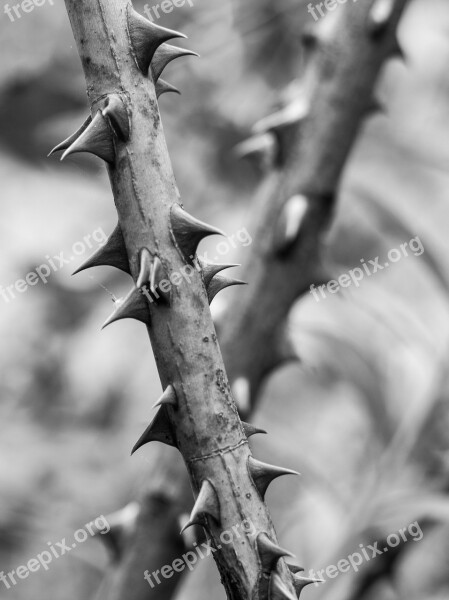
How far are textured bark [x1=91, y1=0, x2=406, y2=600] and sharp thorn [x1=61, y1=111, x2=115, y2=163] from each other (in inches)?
19.1

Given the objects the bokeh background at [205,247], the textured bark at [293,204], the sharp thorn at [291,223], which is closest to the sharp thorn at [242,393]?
the textured bark at [293,204]

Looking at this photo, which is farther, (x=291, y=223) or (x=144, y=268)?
(x=291, y=223)

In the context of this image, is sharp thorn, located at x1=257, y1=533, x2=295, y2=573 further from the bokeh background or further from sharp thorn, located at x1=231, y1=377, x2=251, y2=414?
the bokeh background

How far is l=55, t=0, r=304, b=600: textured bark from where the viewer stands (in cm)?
37

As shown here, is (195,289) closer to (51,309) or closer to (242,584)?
(242,584)

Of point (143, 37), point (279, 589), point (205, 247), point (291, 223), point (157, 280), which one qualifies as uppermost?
point (205, 247)

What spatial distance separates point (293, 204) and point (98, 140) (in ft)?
1.65

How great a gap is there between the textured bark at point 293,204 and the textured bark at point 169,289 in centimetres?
47

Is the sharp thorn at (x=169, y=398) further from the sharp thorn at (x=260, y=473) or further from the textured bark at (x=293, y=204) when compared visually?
the textured bark at (x=293, y=204)

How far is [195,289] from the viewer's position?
1.21 feet

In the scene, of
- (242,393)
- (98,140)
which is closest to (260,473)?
(98,140)

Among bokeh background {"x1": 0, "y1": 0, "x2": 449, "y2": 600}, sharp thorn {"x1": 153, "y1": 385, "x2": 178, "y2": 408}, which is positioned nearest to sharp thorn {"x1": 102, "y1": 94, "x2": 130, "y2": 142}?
sharp thorn {"x1": 153, "y1": 385, "x2": 178, "y2": 408}

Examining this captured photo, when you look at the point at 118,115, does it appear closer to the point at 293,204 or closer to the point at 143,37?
the point at 143,37

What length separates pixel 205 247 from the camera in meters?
1.42
